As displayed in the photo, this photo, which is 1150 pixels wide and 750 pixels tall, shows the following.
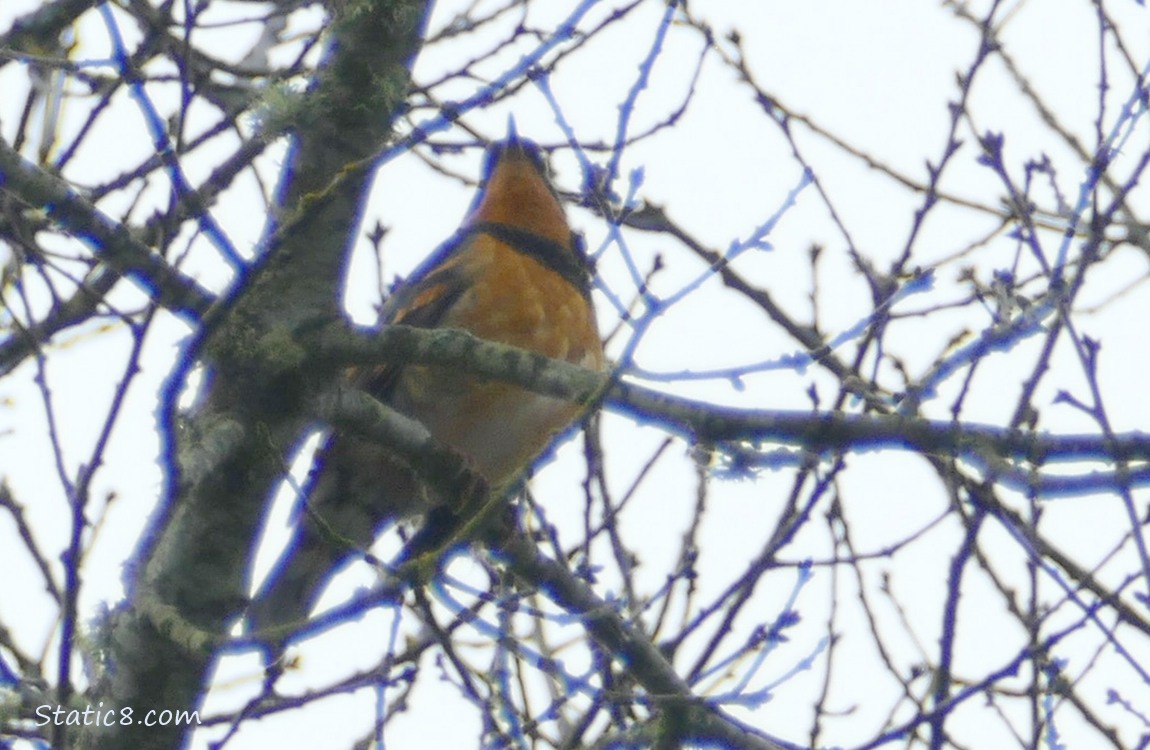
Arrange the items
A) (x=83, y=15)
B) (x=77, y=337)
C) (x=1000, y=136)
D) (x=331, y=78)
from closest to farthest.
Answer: (x=331, y=78), (x=1000, y=136), (x=83, y=15), (x=77, y=337)

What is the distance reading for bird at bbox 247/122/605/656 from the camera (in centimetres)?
455

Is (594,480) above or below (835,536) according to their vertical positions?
above

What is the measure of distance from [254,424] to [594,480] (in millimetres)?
1476

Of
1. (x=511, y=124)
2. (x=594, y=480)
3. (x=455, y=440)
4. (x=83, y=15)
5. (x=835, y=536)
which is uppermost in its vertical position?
(x=511, y=124)

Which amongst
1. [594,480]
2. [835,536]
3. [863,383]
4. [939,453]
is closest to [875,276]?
[863,383]

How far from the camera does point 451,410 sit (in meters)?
4.73

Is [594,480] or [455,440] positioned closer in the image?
[594,480]

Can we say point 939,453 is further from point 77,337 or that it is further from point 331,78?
point 77,337

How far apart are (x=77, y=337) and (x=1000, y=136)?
9.91ft

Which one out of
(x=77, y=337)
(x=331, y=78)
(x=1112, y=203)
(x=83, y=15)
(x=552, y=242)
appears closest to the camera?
(x=331, y=78)

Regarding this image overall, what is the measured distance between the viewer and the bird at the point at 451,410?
4.55 meters

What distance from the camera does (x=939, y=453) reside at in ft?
9.07

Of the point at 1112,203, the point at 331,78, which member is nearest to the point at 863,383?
the point at 1112,203

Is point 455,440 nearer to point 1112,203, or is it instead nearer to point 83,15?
point 83,15
